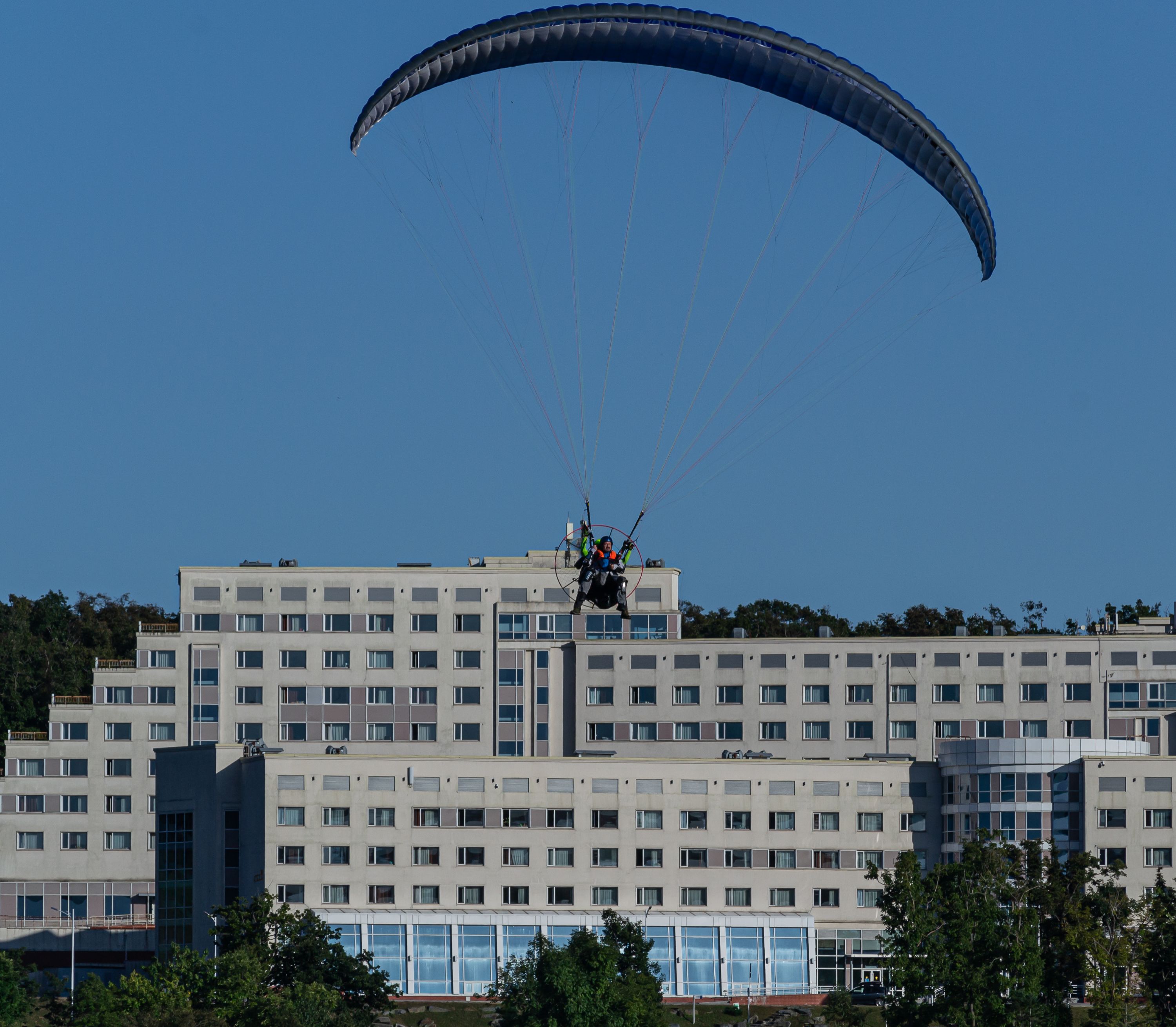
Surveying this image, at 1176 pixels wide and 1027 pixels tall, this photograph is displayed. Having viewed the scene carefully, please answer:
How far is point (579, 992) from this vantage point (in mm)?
79875

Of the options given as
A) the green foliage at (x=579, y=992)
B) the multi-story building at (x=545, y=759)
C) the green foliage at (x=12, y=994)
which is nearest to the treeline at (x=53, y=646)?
the multi-story building at (x=545, y=759)

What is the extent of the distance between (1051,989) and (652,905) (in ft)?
89.3

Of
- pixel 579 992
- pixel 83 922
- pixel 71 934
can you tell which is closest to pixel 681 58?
pixel 579 992

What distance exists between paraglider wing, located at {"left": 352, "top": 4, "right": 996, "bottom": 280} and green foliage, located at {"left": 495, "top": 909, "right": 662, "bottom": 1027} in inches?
1146

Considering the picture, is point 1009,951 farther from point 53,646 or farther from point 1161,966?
point 53,646

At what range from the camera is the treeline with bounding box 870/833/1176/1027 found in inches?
3179

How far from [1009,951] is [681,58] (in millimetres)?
33076

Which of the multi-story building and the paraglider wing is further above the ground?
the paraglider wing

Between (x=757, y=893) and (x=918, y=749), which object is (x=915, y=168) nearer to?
(x=757, y=893)

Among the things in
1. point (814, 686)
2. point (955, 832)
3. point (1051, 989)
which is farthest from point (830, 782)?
point (1051, 989)

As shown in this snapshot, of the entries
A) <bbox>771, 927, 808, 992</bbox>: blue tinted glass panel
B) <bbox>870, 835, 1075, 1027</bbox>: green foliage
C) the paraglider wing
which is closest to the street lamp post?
<bbox>771, 927, 808, 992</bbox>: blue tinted glass panel

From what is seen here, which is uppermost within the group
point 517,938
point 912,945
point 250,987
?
point 912,945

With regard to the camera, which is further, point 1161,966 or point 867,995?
point 867,995

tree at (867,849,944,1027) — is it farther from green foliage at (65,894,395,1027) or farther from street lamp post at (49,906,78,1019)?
street lamp post at (49,906,78,1019)
